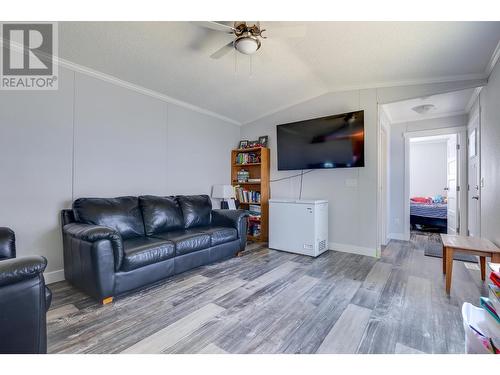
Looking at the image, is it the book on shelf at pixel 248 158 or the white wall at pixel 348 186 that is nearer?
the white wall at pixel 348 186

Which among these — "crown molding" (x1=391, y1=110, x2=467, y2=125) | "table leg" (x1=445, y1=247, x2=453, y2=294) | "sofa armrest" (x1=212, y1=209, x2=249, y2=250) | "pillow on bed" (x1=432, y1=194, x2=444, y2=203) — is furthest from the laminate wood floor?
"pillow on bed" (x1=432, y1=194, x2=444, y2=203)

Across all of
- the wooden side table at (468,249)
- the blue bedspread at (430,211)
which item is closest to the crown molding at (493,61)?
the wooden side table at (468,249)

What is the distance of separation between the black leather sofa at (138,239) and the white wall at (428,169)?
6.68 metres

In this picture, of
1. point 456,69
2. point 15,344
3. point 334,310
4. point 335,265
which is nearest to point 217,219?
point 335,265

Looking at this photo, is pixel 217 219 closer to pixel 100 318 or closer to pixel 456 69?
pixel 100 318

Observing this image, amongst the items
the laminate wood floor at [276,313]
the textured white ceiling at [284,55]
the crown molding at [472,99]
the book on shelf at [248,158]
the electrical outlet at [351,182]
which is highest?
the textured white ceiling at [284,55]

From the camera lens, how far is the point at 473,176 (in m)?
3.59

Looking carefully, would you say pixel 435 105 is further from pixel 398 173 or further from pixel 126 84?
pixel 126 84

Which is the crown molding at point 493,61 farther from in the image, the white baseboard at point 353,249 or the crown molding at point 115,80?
the crown molding at point 115,80

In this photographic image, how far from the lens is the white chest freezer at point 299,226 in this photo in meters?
3.34

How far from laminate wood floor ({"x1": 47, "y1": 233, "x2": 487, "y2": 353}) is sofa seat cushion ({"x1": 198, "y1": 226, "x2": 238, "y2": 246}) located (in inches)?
13.1

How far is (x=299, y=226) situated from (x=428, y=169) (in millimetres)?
6110

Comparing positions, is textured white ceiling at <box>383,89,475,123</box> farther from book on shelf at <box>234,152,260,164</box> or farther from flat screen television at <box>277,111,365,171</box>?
book on shelf at <box>234,152,260,164</box>
